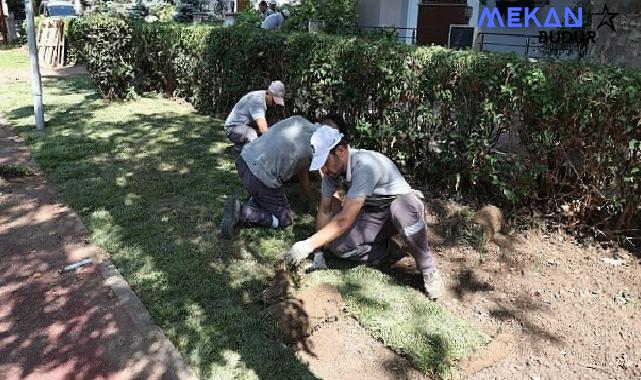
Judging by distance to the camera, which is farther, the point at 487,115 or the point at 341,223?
the point at 487,115

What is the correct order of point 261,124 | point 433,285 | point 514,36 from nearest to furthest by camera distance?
point 433,285
point 261,124
point 514,36

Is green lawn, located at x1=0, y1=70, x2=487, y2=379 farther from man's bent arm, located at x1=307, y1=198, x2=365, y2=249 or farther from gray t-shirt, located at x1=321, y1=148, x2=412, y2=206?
gray t-shirt, located at x1=321, y1=148, x2=412, y2=206

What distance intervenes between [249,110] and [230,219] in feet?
5.37

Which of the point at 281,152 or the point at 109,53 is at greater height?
the point at 109,53

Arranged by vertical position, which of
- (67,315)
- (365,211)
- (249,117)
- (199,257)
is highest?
(249,117)

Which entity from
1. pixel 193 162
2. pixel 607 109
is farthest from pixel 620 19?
pixel 193 162

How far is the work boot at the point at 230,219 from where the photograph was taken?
15.0 ft

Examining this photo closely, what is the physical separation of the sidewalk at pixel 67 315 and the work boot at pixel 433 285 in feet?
5.53

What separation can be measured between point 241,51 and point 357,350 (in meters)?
6.01

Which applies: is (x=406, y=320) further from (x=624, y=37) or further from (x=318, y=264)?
(x=624, y=37)

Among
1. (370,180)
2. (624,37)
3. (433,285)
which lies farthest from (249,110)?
(624,37)

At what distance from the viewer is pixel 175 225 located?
4.87 m

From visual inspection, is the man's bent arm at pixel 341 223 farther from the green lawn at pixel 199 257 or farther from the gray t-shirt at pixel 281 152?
the gray t-shirt at pixel 281 152

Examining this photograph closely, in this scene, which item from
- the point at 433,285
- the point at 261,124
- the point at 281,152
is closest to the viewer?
the point at 433,285
